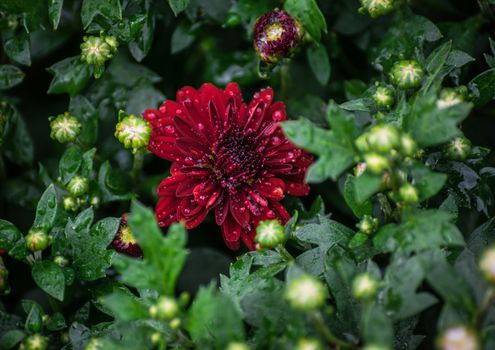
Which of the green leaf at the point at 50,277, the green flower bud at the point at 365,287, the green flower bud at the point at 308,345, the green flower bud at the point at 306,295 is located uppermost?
the green flower bud at the point at 306,295

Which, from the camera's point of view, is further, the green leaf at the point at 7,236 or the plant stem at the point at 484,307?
the green leaf at the point at 7,236

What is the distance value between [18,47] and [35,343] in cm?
66

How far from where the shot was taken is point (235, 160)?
47.8 inches

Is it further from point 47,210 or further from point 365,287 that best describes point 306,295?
point 47,210

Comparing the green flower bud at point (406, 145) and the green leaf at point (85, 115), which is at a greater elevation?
the green flower bud at point (406, 145)

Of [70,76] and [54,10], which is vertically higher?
[54,10]

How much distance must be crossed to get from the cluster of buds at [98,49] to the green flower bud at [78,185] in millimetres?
220

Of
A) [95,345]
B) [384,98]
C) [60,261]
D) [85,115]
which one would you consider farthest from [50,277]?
[384,98]

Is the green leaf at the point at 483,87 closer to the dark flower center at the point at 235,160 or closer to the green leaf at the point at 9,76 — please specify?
the dark flower center at the point at 235,160

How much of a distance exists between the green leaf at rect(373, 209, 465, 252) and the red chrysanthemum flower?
292mm

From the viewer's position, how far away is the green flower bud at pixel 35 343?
105 cm

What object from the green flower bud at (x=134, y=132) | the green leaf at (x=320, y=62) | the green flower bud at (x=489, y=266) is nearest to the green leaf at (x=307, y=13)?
the green leaf at (x=320, y=62)

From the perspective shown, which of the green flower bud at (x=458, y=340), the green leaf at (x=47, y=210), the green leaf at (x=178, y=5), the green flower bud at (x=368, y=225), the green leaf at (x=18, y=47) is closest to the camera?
the green flower bud at (x=458, y=340)

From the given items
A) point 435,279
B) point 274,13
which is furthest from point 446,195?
point 274,13
